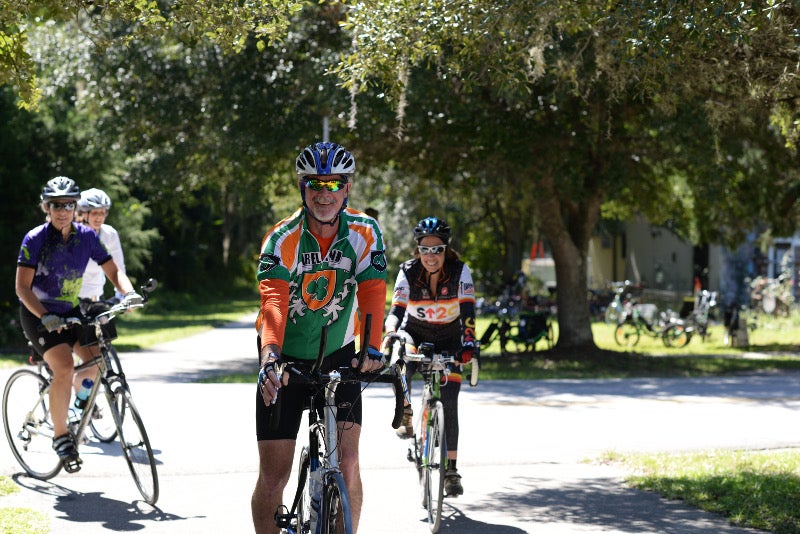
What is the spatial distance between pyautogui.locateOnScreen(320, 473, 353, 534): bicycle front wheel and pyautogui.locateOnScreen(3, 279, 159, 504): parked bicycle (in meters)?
3.10

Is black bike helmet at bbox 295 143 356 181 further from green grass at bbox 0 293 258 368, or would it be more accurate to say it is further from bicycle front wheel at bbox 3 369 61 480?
green grass at bbox 0 293 258 368

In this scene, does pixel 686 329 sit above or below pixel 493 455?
above

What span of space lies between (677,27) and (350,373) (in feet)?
13.3

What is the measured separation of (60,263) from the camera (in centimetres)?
841

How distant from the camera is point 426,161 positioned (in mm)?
21141

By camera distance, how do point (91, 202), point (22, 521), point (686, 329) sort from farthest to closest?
point (686, 329) < point (91, 202) < point (22, 521)

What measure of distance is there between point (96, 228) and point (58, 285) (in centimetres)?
167

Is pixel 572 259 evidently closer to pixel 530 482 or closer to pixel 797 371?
pixel 797 371

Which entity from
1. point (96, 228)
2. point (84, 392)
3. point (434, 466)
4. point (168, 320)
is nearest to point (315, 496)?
point (434, 466)

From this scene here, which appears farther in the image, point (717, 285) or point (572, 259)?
point (717, 285)

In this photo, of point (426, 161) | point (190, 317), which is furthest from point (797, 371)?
point (190, 317)

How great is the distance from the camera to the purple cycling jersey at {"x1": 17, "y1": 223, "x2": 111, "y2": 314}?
27.5 ft

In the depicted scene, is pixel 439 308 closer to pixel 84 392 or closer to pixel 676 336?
pixel 84 392

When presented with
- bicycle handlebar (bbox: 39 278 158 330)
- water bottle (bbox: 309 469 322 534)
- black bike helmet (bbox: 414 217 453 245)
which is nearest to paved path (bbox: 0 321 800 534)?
bicycle handlebar (bbox: 39 278 158 330)
